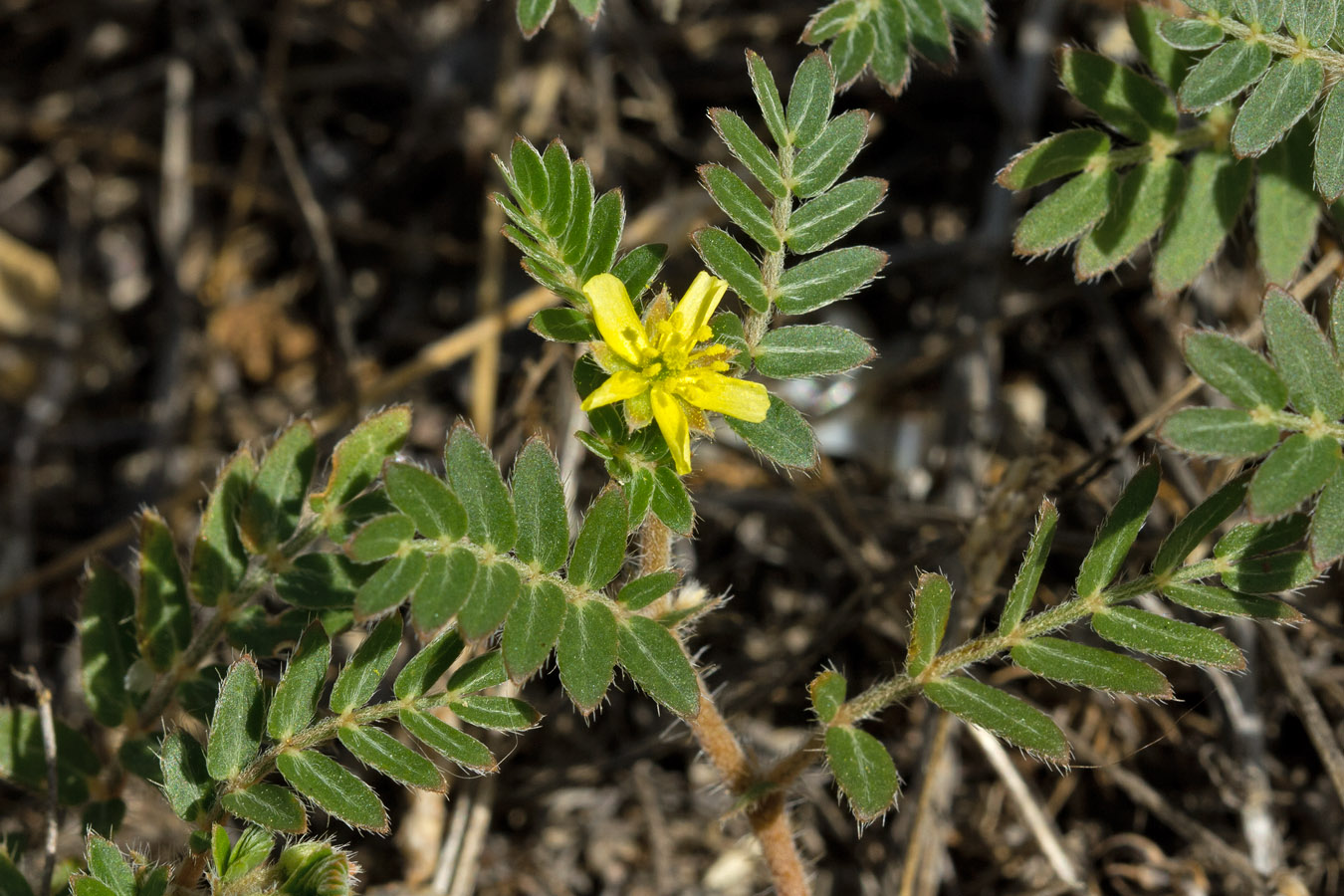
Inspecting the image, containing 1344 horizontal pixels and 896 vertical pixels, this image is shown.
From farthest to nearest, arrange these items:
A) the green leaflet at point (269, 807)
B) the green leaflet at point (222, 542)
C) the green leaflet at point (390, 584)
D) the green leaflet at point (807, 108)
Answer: the green leaflet at point (222, 542)
the green leaflet at point (807, 108)
the green leaflet at point (269, 807)
the green leaflet at point (390, 584)

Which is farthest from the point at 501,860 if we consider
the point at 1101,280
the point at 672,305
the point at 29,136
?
the point at 29,136

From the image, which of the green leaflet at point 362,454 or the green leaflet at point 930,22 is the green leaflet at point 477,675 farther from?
the green leaflet at point 930,22

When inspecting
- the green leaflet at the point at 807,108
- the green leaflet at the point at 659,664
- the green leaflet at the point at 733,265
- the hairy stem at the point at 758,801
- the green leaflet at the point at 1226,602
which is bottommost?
the hairy stem at the point at 758,801

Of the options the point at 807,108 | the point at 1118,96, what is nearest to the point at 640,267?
the point at 807,108

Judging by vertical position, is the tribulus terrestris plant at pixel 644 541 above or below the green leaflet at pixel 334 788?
above

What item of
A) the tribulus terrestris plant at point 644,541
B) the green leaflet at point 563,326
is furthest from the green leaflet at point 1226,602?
the green leaflet at point 563,326

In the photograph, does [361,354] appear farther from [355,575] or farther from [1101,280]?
[1101,280]
